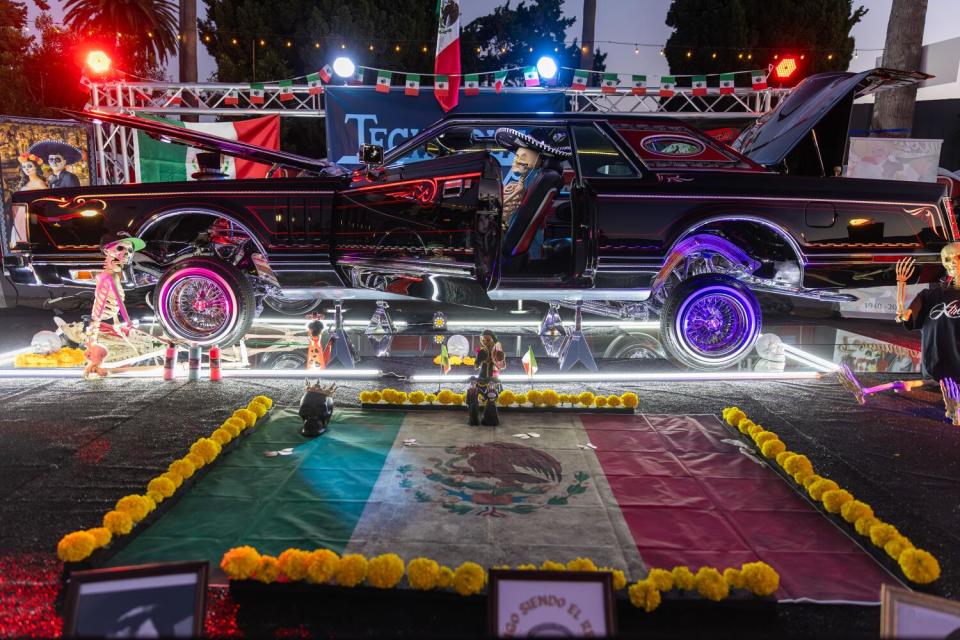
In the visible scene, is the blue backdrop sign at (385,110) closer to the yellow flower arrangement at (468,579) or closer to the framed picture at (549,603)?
the yellow flower arrangement at (468,579)

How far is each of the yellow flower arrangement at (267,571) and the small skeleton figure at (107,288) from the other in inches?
147

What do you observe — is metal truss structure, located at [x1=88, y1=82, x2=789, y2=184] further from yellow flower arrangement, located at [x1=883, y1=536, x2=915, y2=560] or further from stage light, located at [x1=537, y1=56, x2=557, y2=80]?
yellow flower arrangement, located at [x1=883, y1=536, x2=915, y2=560]

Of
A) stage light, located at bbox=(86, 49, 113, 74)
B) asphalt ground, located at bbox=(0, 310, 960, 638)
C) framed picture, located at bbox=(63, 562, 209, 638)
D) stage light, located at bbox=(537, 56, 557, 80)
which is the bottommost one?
asphalt ground, located at bbox=(0, 310, 960, 638)

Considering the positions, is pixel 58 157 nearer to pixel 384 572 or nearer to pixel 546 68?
pixel 546 68

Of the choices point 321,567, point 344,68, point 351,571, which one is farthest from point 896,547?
point 344,68

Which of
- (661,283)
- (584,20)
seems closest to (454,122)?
(661,283)

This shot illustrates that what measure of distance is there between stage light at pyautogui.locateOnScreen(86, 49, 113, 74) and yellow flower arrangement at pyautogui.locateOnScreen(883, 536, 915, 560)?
11.5 m

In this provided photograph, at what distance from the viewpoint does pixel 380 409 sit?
14.4ft

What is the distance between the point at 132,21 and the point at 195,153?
1412 cm

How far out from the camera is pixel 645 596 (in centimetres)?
220

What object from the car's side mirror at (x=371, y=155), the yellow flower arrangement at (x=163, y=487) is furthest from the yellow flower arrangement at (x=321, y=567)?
the car's side mirror at (x=371, y=155)

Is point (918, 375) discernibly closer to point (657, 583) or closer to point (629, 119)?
point (629, 119)

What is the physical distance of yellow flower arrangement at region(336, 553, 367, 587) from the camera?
227 centimetres

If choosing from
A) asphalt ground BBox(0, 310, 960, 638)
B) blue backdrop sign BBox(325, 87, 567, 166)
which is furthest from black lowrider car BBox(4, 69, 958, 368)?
blue backdrop sign BBox(325, 87, 567, 166)
